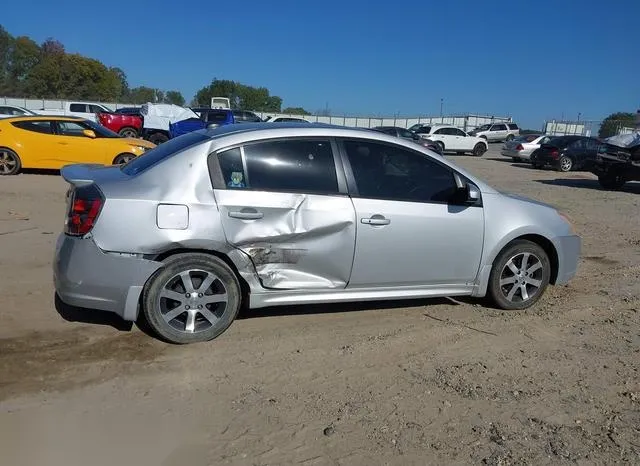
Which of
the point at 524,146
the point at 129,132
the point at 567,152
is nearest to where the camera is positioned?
the point at 567,152

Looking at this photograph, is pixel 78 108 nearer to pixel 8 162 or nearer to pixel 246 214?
pixel 8 162

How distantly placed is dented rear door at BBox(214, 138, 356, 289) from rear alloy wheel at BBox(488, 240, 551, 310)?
1.50 m

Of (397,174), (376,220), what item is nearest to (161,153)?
(376,220)

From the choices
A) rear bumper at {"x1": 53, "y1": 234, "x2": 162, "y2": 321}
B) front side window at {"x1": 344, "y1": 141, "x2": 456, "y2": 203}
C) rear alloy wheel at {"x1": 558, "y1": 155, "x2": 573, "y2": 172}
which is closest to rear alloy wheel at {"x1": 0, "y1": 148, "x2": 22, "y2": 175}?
rear bumper at {"x1": 53, "y1": 234, "x2": 162, "y2": 321}

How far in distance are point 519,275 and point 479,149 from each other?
29.7 m

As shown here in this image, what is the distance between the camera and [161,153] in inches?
180

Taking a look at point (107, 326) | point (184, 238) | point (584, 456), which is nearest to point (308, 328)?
point (184, 238)

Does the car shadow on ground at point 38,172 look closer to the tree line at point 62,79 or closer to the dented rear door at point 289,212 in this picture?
the dented rear door at point 289,212

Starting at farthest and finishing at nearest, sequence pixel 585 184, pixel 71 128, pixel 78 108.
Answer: pixel 78 108
pixel 585 184
pixel 71 128

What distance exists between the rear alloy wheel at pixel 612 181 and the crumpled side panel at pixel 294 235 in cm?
1368

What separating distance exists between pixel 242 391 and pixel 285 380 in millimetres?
320

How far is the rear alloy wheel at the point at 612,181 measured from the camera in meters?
15.6

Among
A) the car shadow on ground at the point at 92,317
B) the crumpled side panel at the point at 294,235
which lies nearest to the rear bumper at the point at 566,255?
the crumpled side panel at the point at 294,235

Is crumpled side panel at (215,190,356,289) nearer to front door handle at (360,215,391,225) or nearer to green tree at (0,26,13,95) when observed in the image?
front door handle at (360,215,391,225)
